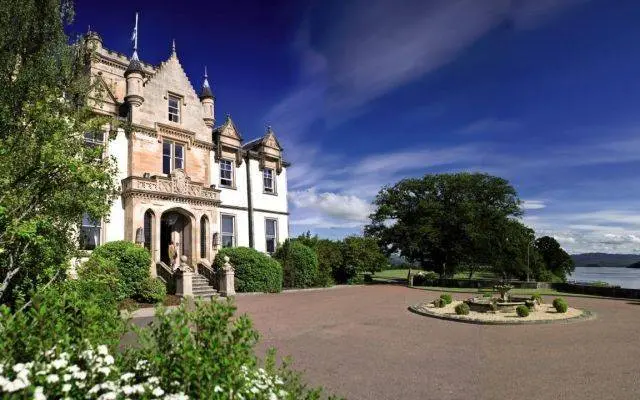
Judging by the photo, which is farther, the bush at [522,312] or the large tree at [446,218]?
the large tree at [446,218]

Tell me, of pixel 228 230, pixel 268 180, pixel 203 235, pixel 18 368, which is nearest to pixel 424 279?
pixel 268 180

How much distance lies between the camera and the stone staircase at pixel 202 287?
76.5ft

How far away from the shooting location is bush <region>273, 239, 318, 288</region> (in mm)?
30469

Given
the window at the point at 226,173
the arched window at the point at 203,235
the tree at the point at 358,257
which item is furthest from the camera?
the tree at the point at 358,257

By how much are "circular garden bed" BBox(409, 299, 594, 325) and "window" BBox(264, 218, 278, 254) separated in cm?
1534

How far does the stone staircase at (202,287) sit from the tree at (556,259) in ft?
201

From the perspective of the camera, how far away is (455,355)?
10.4 metres

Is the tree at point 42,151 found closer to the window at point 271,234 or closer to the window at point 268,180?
the window at point 268,180

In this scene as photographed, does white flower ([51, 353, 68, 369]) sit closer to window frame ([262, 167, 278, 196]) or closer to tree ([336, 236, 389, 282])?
window frame ([262, 167, 278, 196])

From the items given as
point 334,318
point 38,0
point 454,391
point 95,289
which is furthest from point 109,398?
point 38,0

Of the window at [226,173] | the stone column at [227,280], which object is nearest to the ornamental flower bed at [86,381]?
the stone column at [227,280]

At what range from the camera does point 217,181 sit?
29312mm

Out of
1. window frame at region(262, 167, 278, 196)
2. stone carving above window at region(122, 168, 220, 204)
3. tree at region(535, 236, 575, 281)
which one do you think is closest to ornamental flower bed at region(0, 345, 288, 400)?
stone carving above window at region(122, 168, 220, 204)

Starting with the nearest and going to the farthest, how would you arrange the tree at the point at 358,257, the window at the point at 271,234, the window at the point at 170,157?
the window at the point at 170,157 < the window at the point at 271,234 < the tree at the point at 358,257
